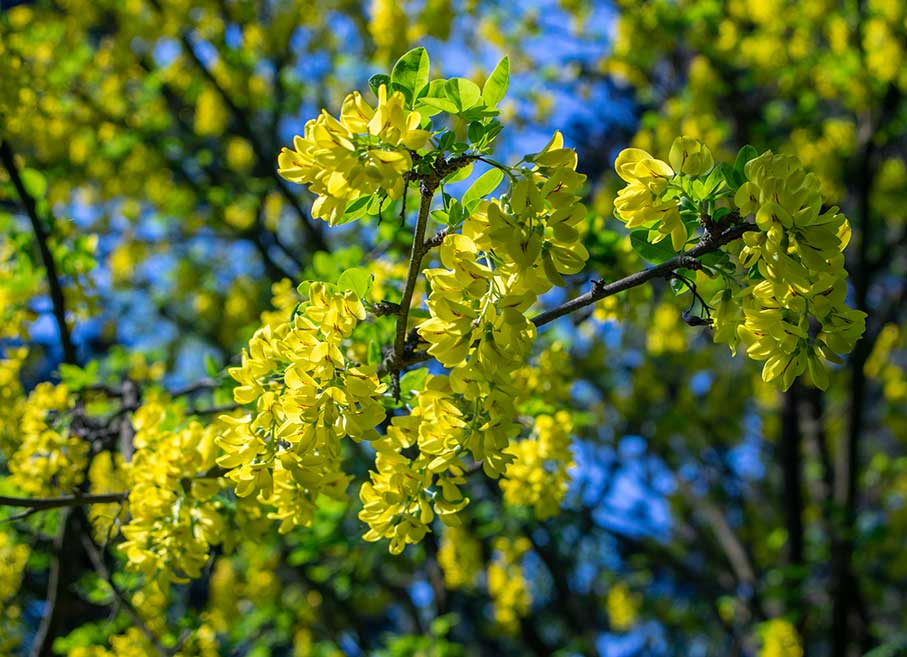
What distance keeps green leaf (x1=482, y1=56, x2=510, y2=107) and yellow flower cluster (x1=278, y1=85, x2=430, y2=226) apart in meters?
0.17

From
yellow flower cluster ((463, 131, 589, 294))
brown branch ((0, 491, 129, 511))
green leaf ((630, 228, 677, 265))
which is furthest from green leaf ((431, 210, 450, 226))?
brown branch ((0, 491, 129, 511))

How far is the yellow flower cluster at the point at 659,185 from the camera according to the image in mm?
1692

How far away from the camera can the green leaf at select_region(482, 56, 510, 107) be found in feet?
5.15

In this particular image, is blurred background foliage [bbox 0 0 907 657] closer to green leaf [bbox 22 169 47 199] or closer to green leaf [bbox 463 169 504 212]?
green leaf [bbox 22 169 47 199]

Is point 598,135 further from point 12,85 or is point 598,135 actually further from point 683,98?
point 12,85

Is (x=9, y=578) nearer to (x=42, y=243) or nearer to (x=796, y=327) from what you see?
(x=42, y=243)

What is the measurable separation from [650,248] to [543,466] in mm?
1252

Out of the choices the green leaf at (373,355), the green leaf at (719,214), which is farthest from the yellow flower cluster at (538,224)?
the green leaf at (373,355)

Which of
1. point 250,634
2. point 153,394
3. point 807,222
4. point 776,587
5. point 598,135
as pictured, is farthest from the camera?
point 598,135

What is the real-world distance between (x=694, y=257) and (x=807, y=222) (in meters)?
0.25

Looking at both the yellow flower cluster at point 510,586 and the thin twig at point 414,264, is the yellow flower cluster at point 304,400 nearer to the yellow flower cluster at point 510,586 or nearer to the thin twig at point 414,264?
the thin twig at point 414,264

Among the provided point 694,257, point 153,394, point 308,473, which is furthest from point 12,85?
point 694,257

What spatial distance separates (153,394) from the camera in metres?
2.82

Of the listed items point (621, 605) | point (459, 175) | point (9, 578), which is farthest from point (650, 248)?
point (621, 605)
